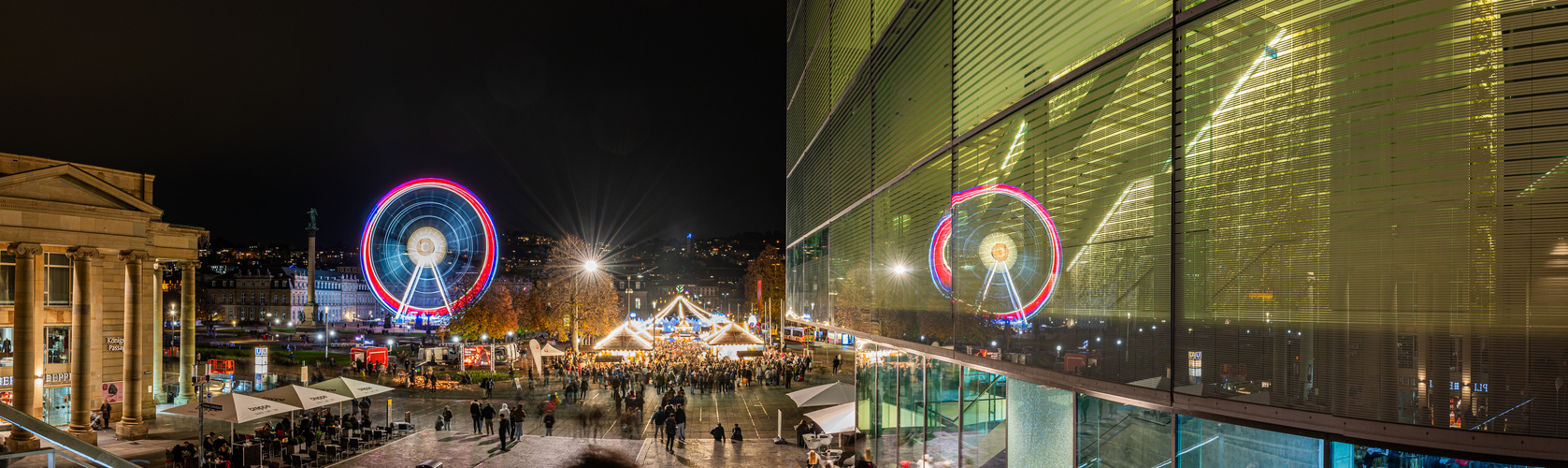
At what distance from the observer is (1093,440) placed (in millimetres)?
6738

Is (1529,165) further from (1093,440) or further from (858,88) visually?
(858,88)

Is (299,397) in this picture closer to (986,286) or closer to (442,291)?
(986,286)

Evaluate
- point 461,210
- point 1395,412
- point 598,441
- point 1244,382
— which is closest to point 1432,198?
point 1395,412

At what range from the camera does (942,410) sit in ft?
36.9

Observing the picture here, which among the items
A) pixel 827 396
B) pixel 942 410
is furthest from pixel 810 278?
pixel 942 410

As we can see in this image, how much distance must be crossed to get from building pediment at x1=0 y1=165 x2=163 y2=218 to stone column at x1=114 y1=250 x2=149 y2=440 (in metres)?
1.99

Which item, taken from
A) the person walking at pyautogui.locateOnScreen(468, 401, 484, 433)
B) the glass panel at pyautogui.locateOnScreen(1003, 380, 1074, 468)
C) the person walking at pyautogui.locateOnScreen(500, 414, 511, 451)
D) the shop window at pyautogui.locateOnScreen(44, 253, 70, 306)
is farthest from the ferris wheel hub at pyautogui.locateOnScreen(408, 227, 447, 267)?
the glass panel at pyautogui.locateOnScreen(1003, 380, 1074, 468)

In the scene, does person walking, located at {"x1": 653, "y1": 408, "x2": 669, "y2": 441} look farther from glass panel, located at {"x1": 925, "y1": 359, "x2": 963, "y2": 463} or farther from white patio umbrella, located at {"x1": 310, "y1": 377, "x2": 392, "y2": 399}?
glass panel, located at {"x1": 925, "y1": 359, "x2": 963, "y2": 463}

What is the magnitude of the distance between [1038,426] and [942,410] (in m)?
3.33

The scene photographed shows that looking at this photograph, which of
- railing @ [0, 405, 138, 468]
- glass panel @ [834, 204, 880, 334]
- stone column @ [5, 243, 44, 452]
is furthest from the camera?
stone column @ [5, 243, 44, 452]

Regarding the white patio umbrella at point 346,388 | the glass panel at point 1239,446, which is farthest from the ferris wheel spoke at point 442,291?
the glass panel at point 1239,446

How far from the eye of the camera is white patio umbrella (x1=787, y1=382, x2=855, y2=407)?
22.0 meters

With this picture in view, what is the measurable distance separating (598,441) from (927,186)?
1708 centimetres

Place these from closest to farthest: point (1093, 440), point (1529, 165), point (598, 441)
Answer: point (1529, 165) → point (1093, 440) → point (598, 441)
